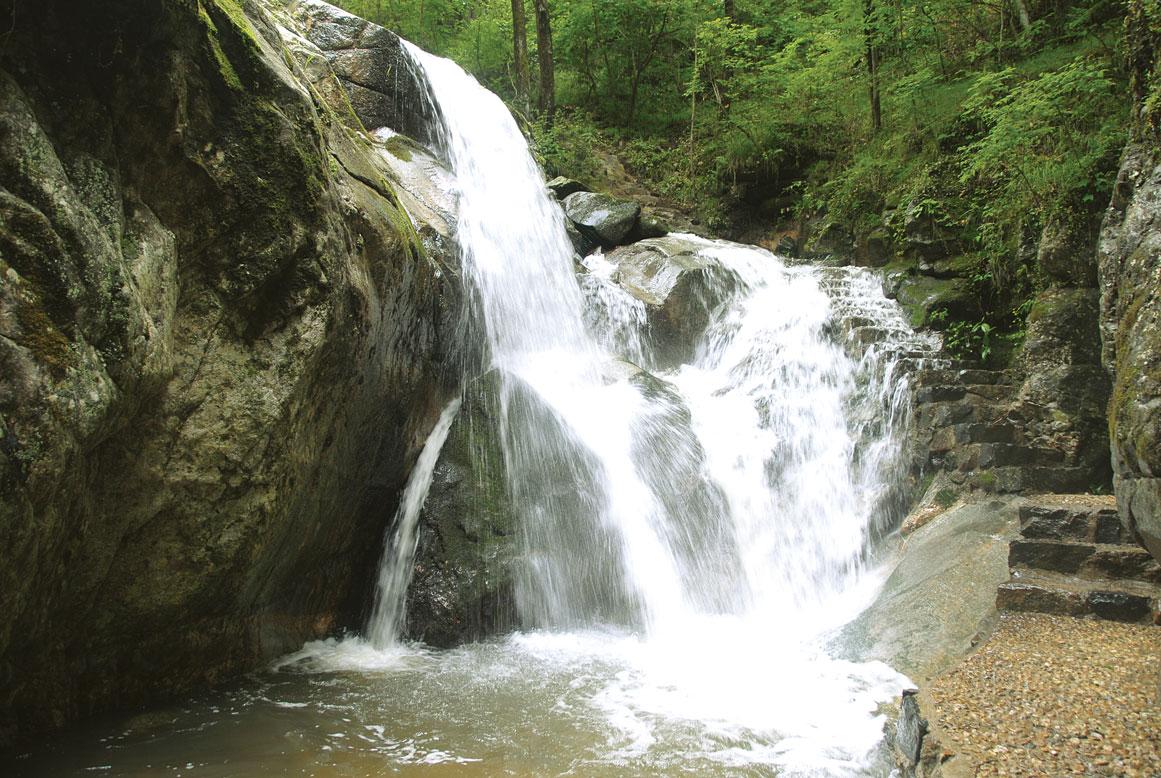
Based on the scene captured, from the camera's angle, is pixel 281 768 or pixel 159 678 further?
pixel 159 678

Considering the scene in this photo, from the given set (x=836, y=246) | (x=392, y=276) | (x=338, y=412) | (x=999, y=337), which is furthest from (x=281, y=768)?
(x=836, y=246)

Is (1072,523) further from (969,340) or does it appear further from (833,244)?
(833,244)

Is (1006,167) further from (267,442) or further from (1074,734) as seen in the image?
(267,442)

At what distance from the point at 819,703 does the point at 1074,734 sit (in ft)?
6.41

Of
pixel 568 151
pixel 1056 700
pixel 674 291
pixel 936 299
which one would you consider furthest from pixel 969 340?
pixel 568 151

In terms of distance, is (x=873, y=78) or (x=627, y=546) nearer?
(x=627, y=546)

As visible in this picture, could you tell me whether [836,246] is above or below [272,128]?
above

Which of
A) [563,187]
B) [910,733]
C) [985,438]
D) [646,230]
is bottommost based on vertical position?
[910,733]

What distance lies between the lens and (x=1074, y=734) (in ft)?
11.6

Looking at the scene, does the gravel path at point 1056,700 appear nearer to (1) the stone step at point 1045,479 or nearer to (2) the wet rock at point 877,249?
(1) the stone step at point 1045,479

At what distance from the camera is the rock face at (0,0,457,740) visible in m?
3.47

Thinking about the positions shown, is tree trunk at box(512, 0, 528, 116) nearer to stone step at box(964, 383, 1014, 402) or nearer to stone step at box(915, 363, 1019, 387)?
stone step at box(915, 363, 1019, 387)

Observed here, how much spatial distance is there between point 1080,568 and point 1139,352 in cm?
256

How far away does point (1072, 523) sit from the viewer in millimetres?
5867
